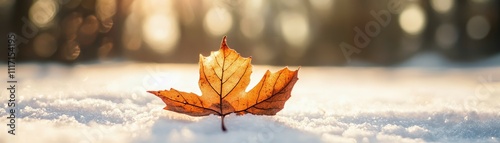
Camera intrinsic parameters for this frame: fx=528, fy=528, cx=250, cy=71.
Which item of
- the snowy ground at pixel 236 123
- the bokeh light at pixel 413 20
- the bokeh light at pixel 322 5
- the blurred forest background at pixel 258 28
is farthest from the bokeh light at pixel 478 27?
the snowy ground at pixel 236 123

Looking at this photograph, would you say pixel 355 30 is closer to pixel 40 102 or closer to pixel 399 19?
pixel 399 19

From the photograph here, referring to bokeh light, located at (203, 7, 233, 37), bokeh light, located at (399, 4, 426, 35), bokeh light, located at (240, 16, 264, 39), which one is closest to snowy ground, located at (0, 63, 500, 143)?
bokeh light, located at (203, 7, 233, 37)

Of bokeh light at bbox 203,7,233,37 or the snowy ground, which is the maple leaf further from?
bokeh light at bbox 203,7,233,37

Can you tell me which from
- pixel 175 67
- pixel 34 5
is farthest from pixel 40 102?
pixel 34 5

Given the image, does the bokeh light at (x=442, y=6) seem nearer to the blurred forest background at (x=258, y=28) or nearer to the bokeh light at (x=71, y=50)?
the blurred forest background at (x=258, y=28)

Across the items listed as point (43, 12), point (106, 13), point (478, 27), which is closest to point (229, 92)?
point (43, 12)

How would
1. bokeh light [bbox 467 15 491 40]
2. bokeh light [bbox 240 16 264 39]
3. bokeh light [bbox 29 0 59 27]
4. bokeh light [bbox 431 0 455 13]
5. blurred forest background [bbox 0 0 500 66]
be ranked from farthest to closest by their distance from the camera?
bokeh light [bbox 431 0 455 13], bokeh light [bbox 467 15 491 40], bokeh light [bbox 240 16 264 39], blurred forest background [bbox 0 0 500 66], bokeh light [bbox 29 0 59 27]
